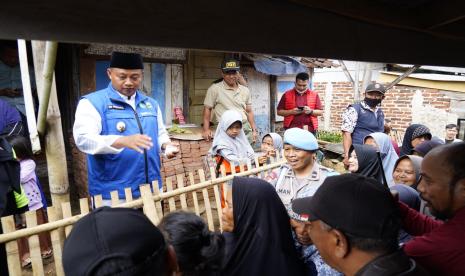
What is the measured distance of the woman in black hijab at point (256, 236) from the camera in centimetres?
221

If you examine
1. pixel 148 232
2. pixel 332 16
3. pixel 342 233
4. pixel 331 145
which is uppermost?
pixel 332 16

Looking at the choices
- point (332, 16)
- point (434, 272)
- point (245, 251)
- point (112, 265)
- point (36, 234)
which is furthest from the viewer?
point (36, 234)

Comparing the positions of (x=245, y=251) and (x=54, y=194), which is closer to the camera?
(x=245, y=251)

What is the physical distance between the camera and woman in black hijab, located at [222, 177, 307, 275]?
221cm

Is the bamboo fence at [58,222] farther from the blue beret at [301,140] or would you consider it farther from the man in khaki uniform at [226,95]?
the man in khaki uniform at [226,95]

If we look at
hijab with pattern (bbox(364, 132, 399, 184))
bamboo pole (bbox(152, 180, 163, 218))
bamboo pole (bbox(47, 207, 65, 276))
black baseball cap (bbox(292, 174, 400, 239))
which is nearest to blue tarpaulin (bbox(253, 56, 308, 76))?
hijab with pattern (bbox(364, 132, 399, 184))

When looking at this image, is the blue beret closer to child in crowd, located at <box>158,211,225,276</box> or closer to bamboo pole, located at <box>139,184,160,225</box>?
bamboo pole, located at <box>139,184,160,225</box>

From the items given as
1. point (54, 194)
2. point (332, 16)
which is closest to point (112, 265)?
point (332, 16)

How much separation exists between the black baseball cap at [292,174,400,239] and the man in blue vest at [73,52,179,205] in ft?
5.75

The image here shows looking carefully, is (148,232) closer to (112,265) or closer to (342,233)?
(112,265)

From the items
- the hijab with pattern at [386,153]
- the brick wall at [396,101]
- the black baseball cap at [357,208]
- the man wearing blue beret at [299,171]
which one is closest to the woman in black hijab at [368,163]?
the hijab with pattern at [386,153]

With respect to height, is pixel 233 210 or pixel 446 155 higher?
pixel 446 155

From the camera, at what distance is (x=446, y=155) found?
1.78 metres

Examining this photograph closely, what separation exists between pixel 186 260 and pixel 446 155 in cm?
142
